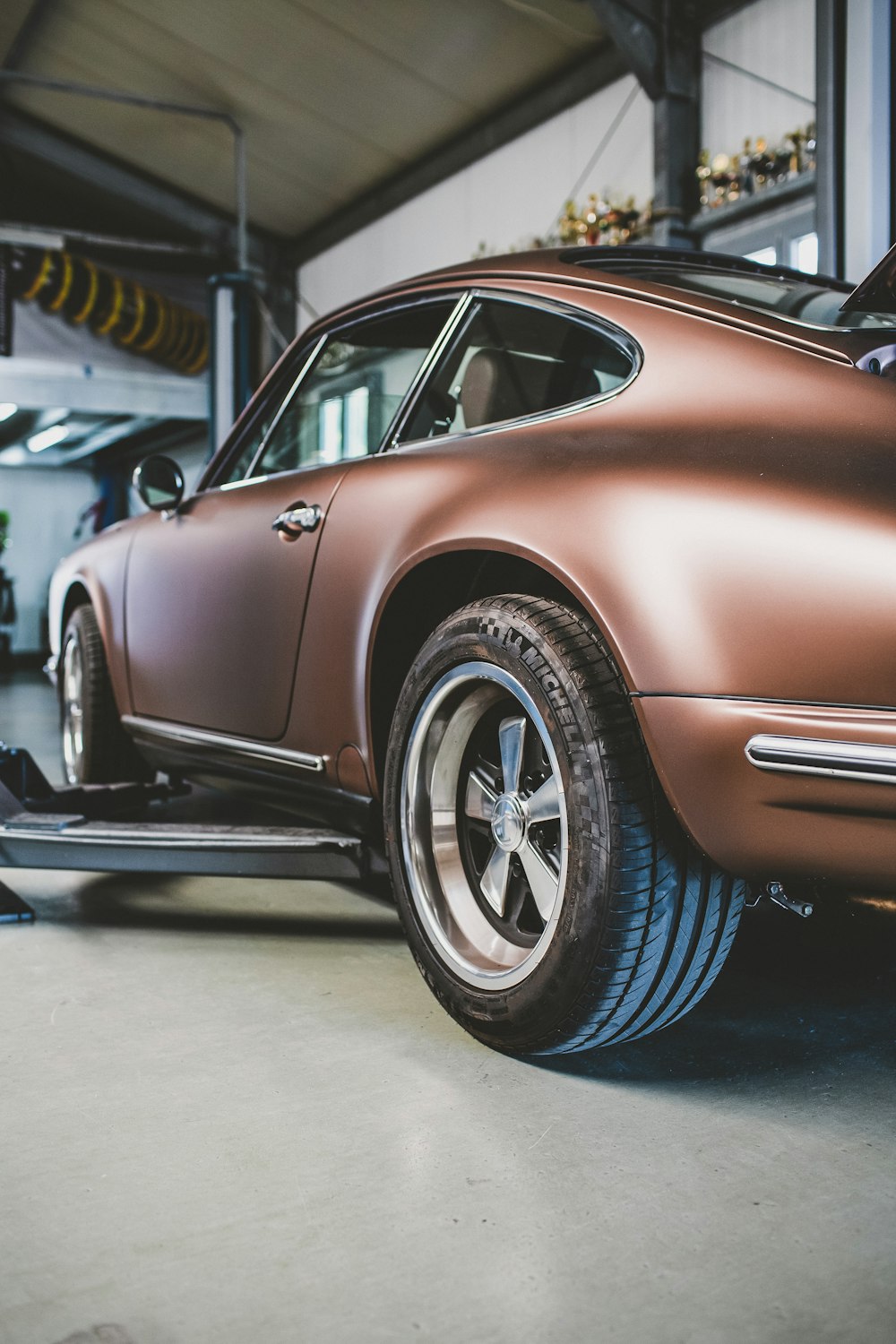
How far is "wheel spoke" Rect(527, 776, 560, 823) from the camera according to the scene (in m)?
1.85

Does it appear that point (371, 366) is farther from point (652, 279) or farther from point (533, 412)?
point (652, 279)

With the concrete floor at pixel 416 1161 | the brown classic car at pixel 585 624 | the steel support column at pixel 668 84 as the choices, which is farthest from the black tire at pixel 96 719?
the steel support column at pixel 668 84

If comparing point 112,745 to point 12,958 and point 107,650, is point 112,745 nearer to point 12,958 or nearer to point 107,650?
point 107,650

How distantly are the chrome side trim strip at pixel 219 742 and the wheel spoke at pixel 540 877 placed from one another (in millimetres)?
597

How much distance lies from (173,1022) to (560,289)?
4.60 ft

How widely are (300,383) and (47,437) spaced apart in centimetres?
1687

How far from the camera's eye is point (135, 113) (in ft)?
41.7

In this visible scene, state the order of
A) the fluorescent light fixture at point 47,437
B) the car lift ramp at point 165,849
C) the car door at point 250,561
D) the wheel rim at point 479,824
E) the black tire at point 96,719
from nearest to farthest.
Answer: the wheel rim at point 479,824, the car lift ramp at point 165,849, the car door at point 250,561, the black tire at point 96,719, the fluorescent light fixture at point 47,437

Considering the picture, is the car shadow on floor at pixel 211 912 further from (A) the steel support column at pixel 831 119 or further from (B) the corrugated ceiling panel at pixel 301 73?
(B) the corrugated ceiling panel at pixel 301 73

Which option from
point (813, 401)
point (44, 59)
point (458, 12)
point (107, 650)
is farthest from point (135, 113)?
point (813, 401)

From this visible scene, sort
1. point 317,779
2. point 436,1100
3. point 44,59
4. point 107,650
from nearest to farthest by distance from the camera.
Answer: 1. point 436,1100
2. point 317,779
3. point 107,650
4. point 44,59

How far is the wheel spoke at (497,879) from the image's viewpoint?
1.99 m

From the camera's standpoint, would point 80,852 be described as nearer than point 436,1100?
No

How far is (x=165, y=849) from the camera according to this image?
2.48m
